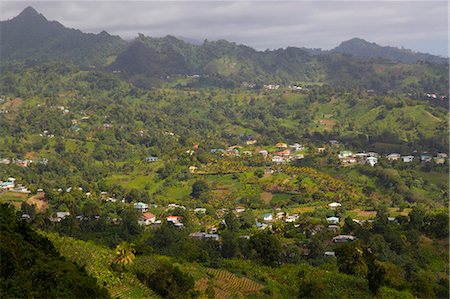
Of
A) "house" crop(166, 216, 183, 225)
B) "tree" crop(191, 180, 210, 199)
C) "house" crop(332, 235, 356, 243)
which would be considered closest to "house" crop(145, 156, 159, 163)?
"tree" crop(191, 180, 210, 199)

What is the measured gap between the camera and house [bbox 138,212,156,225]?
1865 inches

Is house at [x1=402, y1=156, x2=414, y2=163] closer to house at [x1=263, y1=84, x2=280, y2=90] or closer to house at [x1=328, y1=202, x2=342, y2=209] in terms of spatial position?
house at [x1=328, y1=202, x2=342, y2=209]

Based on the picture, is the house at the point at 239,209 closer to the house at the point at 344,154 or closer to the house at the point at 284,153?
the house at the point at 284,153

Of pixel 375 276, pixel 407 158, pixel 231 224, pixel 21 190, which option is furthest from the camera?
pixel 407 158

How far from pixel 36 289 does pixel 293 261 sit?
765 inches

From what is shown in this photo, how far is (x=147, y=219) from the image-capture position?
4788cm

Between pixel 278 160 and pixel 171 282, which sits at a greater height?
pixel 171 282

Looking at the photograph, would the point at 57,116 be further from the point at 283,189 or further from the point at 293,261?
the point at 293,261

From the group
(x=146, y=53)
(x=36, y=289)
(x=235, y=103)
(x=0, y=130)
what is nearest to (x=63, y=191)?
(x=0, y=130)

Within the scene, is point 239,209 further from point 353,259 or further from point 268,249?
point 353,259

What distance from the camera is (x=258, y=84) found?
524 feet

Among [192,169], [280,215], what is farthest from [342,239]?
[192,169]

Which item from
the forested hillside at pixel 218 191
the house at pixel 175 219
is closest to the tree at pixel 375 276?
the forested hillside at pixel 218 191

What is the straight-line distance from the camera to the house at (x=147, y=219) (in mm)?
47381
